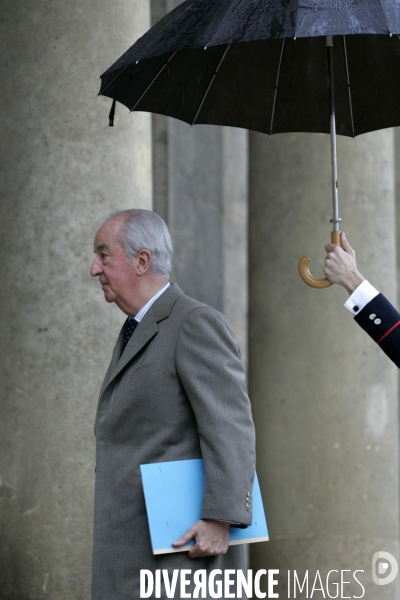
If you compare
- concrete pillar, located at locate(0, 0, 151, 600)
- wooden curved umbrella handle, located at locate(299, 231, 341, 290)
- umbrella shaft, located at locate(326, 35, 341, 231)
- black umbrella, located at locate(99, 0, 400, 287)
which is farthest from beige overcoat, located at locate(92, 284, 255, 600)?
concrete pillar, located at locate(0, 0, 151, 600)

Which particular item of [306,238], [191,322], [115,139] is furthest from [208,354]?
[306,238]

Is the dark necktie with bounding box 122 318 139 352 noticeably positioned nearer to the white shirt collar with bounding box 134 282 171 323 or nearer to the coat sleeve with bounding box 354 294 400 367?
the white shirt collar with bounding box 134 282 171 323

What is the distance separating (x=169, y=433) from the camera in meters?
3.04

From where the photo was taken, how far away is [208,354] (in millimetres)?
3055

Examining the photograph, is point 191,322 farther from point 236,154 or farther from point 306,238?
point 236,154

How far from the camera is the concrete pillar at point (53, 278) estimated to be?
4.09 meters

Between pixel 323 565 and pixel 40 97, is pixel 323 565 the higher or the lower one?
the lower one

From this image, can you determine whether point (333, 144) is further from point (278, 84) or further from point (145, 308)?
point (145, 308)

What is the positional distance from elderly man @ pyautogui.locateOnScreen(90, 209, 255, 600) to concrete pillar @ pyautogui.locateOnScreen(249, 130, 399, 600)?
2.76 metres

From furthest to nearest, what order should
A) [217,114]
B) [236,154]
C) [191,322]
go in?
1. [236,154]
2. [217,114]
3. [191,322]

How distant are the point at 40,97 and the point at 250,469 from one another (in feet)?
6.56

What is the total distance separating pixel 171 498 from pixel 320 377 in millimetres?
3048

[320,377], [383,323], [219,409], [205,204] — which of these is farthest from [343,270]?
[205,204]

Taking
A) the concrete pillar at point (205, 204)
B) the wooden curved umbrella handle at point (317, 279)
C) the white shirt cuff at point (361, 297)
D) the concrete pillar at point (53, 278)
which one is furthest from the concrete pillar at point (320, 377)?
the white shirt cuff at point (361, 297)
